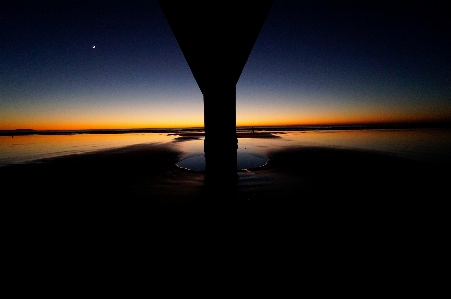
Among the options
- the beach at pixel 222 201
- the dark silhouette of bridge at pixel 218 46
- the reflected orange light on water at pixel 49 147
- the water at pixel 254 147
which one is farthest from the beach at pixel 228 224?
the reflected orange light on water at pixel 49 147

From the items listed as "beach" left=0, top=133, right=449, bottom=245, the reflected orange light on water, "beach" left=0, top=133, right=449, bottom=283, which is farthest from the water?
"beach" left=0, top=133, right=449, bottom=283

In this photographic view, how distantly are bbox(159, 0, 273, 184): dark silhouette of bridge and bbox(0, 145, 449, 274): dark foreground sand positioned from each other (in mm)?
1153

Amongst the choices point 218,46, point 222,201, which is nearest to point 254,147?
point 218,46

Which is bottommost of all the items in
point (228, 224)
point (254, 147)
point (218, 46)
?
point (228, 224)

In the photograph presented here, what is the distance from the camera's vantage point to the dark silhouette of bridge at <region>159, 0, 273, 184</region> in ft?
17.1

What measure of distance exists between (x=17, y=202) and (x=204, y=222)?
18.5 ft

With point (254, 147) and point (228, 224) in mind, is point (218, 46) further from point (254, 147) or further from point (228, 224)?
point (254, 147)

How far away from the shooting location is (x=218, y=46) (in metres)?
7.14

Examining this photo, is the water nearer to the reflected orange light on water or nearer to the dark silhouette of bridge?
the reflected orange light on water

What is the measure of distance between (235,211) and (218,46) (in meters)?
5.78

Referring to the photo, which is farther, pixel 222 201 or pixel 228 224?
pixel 222 201

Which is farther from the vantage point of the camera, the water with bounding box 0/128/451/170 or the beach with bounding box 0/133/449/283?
the water with bounding box 0/128/451/170

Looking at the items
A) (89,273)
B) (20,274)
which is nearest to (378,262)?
(89,273)

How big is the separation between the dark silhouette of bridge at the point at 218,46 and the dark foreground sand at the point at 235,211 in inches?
45.4
